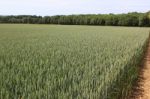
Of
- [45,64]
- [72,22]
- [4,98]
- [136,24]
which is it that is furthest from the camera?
[72,22]

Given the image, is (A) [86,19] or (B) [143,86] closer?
(B) [143,86]

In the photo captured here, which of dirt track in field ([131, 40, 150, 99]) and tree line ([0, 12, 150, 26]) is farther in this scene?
tree line ([0, 12, 150, 26])

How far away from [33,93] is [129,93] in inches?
145

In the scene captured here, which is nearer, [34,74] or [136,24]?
[34,74]

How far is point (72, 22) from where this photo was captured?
90.8m

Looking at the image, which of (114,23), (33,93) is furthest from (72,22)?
(33,93)

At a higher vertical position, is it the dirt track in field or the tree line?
the dirt track in field

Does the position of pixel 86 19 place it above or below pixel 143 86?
below

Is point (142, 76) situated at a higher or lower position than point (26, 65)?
lower

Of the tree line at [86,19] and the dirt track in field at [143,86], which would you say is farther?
the tree line at [86,19]

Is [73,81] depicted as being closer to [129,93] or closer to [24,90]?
[24,90]

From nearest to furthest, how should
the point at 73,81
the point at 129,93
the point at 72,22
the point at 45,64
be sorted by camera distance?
1. the point at 73,81
2. the point at 129,93
3. the point at 45,64
4. the point at 72,22

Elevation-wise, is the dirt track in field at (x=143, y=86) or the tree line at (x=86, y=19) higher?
the dirt track in field at (x=143, y=86)

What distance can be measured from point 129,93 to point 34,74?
271 centimetres
